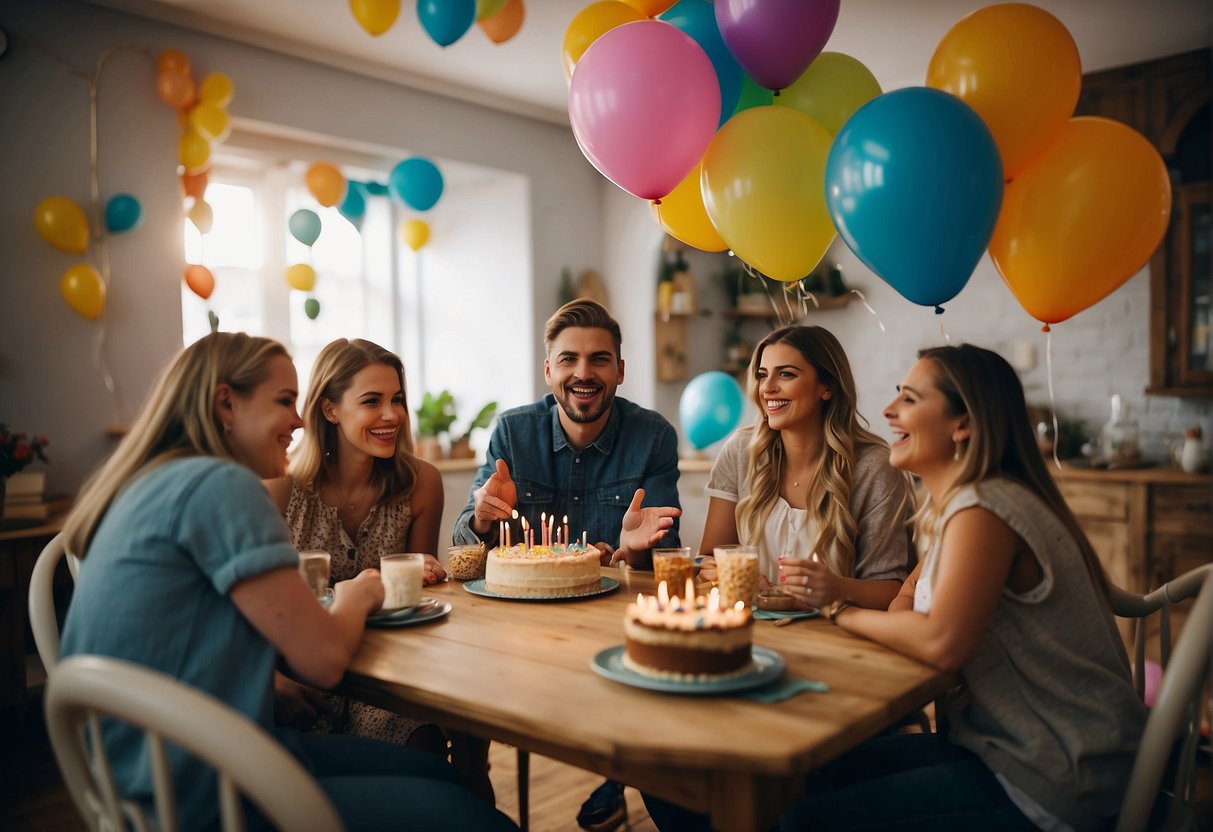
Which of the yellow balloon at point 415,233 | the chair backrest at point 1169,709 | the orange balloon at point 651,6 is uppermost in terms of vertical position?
the orange balloon at point 651,6

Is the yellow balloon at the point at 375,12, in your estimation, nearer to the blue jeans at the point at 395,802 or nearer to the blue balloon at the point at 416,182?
the blue balloon at the point at 416,182

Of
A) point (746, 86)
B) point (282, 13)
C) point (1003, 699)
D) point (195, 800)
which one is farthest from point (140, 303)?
point (1003, 699)

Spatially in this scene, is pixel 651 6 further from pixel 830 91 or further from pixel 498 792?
pixel 498 792

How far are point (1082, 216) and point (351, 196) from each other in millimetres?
3598

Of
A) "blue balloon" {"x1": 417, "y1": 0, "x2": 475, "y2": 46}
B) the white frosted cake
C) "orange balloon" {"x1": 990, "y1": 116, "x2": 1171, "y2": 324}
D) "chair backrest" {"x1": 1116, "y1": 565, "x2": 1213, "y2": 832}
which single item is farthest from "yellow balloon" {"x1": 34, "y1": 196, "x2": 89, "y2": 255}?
"chair backrest" {"x1": 1116, "y1": 565, "x2": 1213, "y2": 832}

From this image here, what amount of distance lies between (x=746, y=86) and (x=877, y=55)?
7.25ft

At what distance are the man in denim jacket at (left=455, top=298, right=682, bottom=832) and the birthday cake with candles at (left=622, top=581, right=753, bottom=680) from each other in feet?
3.92

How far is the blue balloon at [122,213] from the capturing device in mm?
3656

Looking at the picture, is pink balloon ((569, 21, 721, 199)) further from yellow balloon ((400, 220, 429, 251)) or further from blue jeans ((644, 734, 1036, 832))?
yellow balloon ((400, 220, 429, 251))

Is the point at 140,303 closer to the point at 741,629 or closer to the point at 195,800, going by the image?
the point at 195,800

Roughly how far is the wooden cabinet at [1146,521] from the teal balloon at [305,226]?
11.3 feet

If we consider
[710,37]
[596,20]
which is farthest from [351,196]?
[710,37]

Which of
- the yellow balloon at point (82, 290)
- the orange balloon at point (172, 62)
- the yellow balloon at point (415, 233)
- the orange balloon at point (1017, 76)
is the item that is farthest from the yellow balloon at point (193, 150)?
the orange balloon at point (1017, 76)

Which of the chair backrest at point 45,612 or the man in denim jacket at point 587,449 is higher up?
the man in denim jacket at point 587,449
